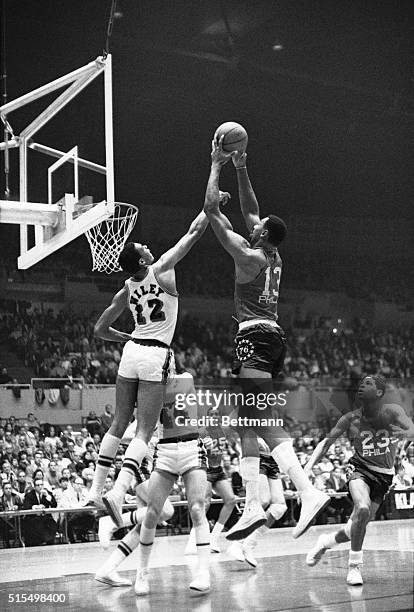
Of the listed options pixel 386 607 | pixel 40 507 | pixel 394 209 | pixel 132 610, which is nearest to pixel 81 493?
pixel 40 507

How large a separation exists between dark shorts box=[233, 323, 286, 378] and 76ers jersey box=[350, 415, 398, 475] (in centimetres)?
113

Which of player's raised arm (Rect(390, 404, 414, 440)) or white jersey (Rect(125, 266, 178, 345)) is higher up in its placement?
white jersey (Rect(125, 266, 178, 345))

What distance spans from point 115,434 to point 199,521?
1.00 m

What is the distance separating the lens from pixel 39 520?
→ 11938 millimetres

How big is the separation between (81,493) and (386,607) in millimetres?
6922

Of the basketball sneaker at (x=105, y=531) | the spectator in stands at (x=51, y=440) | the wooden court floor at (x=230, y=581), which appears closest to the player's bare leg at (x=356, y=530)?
the wooden court floor at (x=230, y=581)

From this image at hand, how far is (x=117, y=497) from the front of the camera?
253 inches

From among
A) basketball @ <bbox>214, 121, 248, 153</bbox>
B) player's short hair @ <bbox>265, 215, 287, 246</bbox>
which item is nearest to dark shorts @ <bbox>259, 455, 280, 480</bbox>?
player's short hair @ <bbox>265, 215, 287, 246</bbox>

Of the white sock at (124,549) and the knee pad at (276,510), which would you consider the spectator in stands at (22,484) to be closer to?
the knee pad at (276,510)

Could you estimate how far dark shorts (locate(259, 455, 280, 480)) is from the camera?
358 inches

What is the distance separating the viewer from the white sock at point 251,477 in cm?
664

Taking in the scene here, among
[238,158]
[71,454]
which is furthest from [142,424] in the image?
[71,454]

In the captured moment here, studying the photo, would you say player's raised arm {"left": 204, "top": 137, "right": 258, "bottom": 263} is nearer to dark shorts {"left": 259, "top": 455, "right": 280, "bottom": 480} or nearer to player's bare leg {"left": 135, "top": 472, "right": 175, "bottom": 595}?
player's bare leg {"left": 135, "top": 472, "right": 175, "bottom": 595}

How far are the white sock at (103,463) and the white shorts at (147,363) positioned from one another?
0.53m
